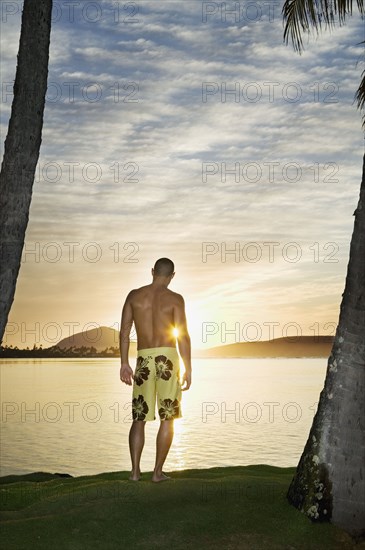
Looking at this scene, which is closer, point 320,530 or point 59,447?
point 320,530

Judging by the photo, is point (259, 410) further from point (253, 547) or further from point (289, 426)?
point (253, 547)

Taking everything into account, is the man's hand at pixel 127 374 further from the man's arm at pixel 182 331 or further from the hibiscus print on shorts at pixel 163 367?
the man's arm at pixel 182 331

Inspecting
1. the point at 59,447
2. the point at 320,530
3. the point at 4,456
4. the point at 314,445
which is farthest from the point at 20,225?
the point at 59,447

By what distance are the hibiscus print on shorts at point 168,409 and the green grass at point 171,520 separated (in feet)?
2.45

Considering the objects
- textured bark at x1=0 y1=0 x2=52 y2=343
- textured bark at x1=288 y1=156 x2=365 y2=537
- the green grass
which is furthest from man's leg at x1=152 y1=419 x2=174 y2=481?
textured bark at x1=0 y1=0 x2=52 y2=343

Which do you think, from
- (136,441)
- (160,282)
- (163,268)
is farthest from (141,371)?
(163,268)

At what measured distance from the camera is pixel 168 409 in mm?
9172

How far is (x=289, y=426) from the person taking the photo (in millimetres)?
34406

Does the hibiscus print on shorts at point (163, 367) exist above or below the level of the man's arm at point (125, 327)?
below

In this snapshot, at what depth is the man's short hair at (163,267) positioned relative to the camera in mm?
9477

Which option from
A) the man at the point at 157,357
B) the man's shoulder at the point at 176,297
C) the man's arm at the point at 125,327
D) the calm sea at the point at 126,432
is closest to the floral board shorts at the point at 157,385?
the man at the point at 157,357

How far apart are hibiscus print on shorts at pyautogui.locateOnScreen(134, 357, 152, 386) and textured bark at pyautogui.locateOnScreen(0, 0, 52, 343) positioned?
5.78 feet

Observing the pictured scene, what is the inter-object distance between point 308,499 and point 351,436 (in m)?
0.81

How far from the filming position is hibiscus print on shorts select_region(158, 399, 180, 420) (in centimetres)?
916
